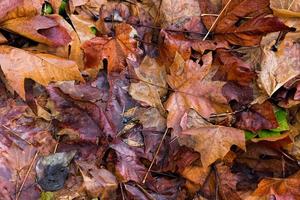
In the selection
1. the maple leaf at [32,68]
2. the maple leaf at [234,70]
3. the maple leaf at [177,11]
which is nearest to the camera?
the maple leaf at [32,68]

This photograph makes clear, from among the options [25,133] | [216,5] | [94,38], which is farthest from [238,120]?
[25,133]

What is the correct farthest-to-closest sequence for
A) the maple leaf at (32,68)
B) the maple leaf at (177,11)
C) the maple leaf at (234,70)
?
the maple leaf at (177,11), the maple leaf at (234,70), the maple leaf at (32,68)

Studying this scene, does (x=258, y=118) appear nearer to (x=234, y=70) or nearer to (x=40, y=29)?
(x=234, y=70)

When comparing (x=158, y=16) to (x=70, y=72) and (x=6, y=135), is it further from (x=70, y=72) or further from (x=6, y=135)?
(x=6, y=135)

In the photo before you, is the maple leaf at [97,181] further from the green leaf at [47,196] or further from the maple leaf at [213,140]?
the maple leaf at [213,140]

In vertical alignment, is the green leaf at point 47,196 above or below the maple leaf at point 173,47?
below

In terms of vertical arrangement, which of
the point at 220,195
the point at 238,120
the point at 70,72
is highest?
the point at 70,72

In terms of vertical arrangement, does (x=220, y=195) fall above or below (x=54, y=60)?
below

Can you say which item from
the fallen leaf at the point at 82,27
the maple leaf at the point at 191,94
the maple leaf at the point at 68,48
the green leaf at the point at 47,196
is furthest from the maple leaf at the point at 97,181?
the fallen leaf at the point at 82,27
